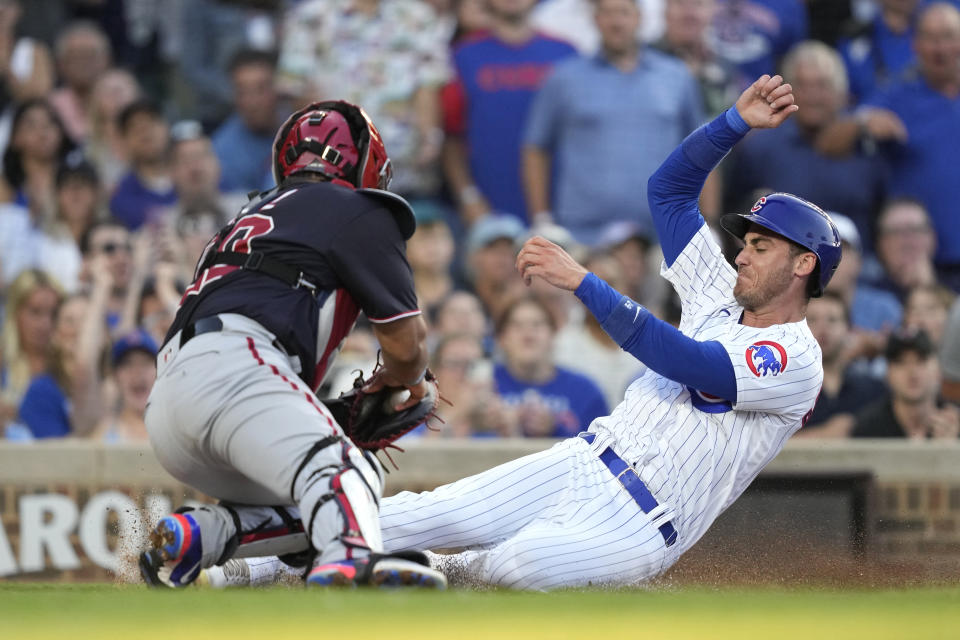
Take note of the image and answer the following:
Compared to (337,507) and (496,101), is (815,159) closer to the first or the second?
(496,101)

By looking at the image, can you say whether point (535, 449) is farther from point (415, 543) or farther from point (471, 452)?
point (415, 543)

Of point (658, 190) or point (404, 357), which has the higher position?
point (658, 190)

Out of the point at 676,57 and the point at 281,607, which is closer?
the point at 281,607

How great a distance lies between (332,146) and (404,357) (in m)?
0.79

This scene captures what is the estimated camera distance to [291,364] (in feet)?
15.2

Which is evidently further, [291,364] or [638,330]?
[638,330]

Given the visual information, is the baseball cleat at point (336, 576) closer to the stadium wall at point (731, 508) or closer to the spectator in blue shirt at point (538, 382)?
the stadium wall at point (731, 508)

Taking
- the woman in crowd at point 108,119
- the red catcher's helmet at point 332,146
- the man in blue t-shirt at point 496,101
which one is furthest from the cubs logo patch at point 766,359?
the woman in crowd at point 108,119

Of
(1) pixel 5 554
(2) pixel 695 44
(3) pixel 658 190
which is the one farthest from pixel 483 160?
(3) pixel 658 190

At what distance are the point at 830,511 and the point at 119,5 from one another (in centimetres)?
679

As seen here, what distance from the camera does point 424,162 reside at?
10281mm

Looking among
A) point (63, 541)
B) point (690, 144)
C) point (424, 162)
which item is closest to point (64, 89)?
point (424, 162)

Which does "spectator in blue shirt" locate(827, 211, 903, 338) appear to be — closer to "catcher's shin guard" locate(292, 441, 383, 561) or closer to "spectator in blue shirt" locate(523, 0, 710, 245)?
"spectator in blue shirt" locate(523, 0, 710, 245)

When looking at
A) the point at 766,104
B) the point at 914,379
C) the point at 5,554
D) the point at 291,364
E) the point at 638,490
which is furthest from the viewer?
the point at 914,379
